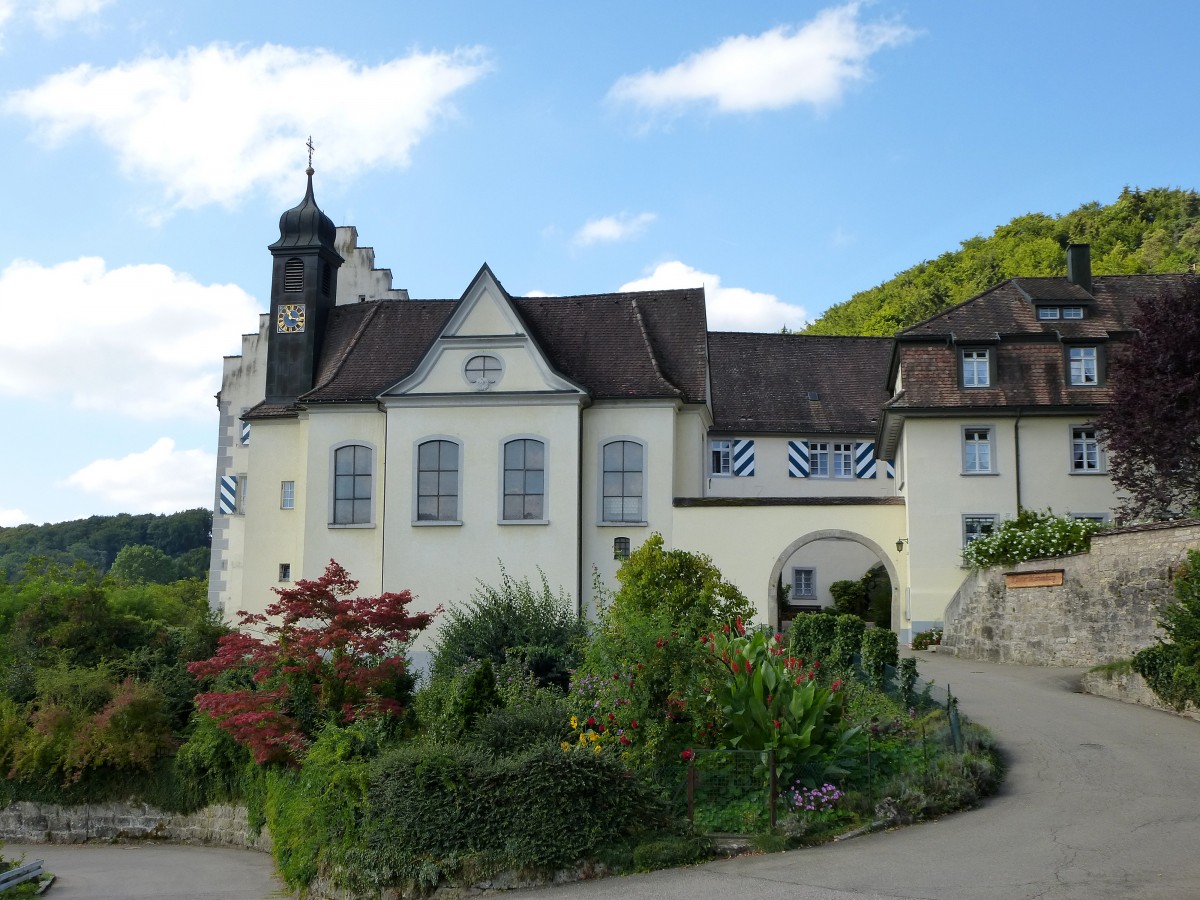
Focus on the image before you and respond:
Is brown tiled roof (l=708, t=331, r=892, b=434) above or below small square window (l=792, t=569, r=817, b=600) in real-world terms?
above

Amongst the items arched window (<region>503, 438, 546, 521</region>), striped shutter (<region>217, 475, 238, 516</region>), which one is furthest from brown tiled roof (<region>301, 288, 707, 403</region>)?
striped shutter (<region>217, 475, 238, 516</region>)

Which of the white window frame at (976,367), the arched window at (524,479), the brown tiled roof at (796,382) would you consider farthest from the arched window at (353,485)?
the white window frame at (976,367)

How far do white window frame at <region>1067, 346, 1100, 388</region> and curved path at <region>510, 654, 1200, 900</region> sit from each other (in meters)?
13.6

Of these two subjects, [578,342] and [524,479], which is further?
[578,342]

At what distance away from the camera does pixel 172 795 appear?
1964cm

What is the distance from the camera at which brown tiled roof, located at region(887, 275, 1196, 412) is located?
27641 millimetres

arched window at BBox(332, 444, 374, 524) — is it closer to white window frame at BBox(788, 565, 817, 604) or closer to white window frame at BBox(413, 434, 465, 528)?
white window frame at BBox(413, 434, 465, 528)

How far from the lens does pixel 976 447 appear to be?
90.8ft

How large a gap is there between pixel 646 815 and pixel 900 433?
61.1 feet

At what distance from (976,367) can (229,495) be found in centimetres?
1987

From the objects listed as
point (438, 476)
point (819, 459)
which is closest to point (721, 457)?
point (819, 459)

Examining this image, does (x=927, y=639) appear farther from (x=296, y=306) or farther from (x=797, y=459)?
(x=296, y=306)

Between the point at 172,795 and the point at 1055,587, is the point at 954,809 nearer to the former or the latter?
the point at 1055,587

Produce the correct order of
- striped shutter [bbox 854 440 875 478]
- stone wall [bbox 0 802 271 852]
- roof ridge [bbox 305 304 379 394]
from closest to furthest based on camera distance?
stone wall [bbox 0 802 271 852], roof ridge [bbox 305 304 379 394], striped shutter [bbox 854 440 875 478]
